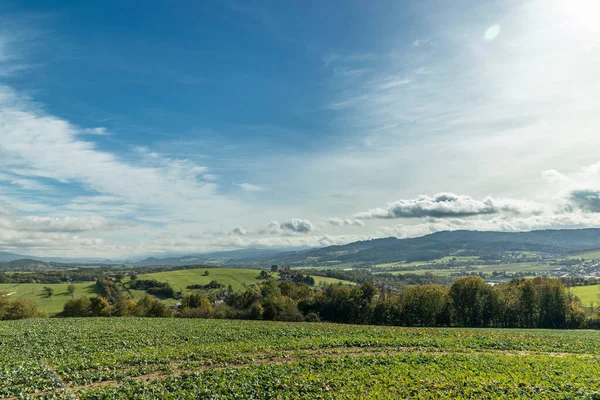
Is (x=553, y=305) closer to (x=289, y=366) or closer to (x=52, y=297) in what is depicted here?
(x=289, y=366)

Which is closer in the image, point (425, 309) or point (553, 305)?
point (553, 305)

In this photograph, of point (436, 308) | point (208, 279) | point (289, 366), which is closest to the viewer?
point (289, 366)

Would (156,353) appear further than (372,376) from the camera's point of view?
Yes

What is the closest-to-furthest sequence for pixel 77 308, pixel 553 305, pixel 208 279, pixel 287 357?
pixel 287 357 → pixel 553 305 → pixel 77 308 → pixel 208 279

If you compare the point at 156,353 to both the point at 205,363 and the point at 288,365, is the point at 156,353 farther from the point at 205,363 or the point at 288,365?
the point at 288,365

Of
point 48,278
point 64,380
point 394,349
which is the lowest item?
point 48,278

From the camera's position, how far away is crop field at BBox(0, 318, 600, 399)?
1736 cm

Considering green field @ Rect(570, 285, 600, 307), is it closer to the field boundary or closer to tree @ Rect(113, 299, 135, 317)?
the field boundary

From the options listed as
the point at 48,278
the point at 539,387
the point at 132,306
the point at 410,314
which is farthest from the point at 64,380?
the point at 48,278

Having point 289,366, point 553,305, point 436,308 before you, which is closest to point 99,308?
point 289,366

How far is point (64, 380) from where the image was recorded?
771 inches

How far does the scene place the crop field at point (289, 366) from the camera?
17359mm

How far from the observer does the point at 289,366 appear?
21656 mm

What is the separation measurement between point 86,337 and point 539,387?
3827 centimetres
